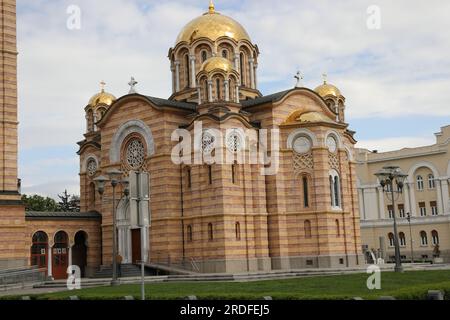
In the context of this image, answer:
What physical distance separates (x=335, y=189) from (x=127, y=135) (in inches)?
481

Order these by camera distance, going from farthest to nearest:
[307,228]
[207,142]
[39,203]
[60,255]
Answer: [39,203], [60,255], [307,228], [207,142]

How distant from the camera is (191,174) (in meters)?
32.9

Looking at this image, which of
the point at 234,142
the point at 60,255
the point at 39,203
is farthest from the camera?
the point at 39,203

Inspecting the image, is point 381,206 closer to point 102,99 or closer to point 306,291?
point 102,99

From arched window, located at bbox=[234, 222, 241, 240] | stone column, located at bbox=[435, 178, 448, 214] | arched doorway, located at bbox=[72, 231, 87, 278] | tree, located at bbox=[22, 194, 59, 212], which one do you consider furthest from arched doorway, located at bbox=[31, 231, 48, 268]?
stone column, located at bbox=[435, 178, 448, 214]

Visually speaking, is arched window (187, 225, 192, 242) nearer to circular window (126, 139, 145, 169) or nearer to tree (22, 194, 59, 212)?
circular window (126, 139, 145, 169)

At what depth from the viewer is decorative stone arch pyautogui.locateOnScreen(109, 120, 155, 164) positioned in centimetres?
3444

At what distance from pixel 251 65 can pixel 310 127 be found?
8078 mm

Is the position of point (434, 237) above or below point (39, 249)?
below

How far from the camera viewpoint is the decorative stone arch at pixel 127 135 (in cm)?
3444

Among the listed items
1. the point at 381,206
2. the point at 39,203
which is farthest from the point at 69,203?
the point at 381,206

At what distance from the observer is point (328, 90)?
41375 millimetres
